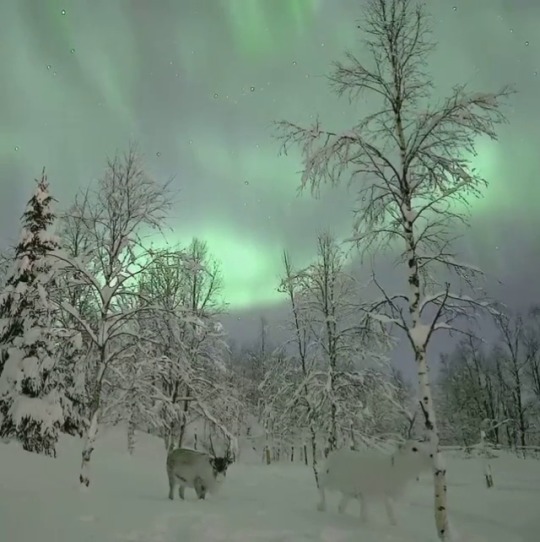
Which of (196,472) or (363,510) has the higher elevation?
(196,472)

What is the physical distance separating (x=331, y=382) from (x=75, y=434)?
14.8 m

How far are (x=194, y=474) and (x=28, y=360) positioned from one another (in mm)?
8686

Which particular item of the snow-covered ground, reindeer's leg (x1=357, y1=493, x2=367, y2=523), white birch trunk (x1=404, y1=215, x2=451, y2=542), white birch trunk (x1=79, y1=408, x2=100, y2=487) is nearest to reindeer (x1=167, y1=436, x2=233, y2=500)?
the snow-covered ground

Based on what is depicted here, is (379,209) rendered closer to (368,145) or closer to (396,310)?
(368,145)

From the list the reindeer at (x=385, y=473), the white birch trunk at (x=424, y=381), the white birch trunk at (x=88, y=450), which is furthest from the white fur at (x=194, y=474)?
the white birch trunk at (x=424, y=381)

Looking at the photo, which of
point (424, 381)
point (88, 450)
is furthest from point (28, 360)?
point (424, 381)

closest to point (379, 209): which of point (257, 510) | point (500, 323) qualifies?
point (500, 323)

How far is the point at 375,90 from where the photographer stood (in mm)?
10250

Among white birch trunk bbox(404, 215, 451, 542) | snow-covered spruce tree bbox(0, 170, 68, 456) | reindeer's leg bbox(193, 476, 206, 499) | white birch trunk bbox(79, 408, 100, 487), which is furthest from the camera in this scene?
snow-covered spruce tree bbox(0, 170, 68, 456)

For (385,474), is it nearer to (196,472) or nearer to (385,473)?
(385,473)

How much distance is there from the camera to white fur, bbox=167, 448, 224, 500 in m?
11.1

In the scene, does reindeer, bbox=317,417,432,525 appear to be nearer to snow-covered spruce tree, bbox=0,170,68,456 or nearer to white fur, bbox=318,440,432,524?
white fur, bbox=318,440,432,524

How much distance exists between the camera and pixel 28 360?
16.3 m

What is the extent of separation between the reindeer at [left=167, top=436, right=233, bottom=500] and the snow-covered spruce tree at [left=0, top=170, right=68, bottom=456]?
6320 mm
